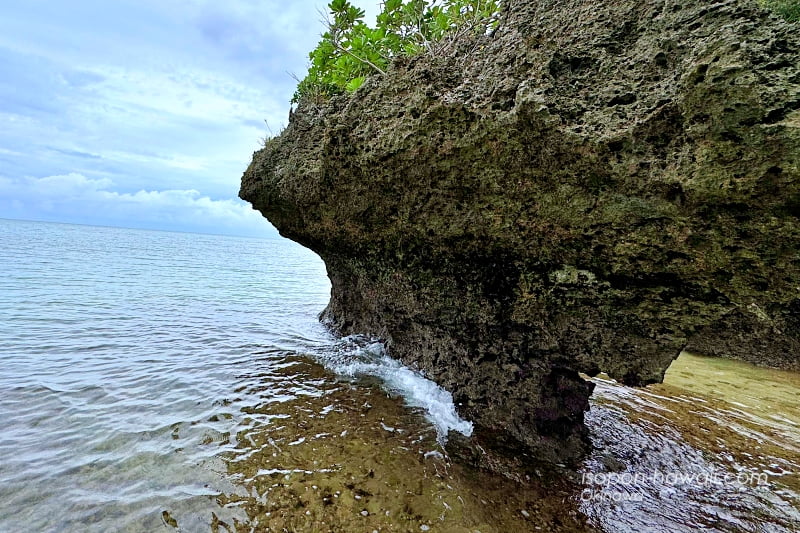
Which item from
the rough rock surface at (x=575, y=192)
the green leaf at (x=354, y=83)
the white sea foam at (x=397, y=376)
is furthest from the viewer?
the green leaf at (x=354, y=83)

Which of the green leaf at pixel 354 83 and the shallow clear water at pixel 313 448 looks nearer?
the shallow clear water at pixel 313 448

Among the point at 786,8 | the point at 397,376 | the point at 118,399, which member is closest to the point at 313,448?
the point at 397,376

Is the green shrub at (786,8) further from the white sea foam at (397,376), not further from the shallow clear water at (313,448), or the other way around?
the white sea foam at (397,376)

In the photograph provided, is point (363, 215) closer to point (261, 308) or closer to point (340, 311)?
point (340, 311)

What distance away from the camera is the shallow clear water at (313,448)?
347cm

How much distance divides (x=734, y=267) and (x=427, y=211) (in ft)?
10.2

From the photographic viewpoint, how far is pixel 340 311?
10.2 m

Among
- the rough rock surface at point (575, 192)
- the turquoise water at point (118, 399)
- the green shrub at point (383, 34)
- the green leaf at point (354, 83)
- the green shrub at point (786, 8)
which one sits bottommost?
the turquoise water at point (118, 399)

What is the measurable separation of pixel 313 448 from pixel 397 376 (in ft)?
8.36

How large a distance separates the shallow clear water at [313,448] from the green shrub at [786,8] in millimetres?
4086

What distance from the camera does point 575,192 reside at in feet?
11.2

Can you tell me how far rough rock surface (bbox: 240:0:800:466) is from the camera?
248cm

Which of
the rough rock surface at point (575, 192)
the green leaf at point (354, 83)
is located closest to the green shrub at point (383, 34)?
the green leaf at point (354, 83)

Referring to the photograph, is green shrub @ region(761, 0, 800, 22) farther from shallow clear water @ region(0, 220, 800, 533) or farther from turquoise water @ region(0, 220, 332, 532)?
turquoise water @ region(0, 220, 332, 532)
